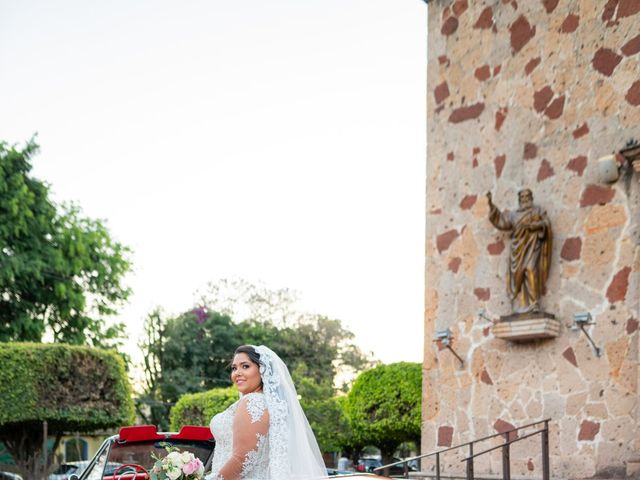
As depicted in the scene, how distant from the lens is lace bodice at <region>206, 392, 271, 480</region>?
516 centimetres

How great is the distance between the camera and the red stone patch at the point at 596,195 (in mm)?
12664

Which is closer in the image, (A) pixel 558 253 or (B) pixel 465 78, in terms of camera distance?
(A) pixel 558 253

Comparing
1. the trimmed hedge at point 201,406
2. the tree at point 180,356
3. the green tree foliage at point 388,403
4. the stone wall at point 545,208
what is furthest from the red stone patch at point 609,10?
the tree at point 180,356

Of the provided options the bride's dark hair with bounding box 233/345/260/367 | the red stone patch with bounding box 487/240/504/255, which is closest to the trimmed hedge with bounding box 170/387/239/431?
the red stone patch with bounding box 487/240/504/255

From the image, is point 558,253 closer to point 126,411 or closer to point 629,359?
point 629,359

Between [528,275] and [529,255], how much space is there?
11.7 inches

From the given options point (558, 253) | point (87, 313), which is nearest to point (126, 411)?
point (87, 313)

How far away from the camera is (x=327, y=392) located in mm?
30906

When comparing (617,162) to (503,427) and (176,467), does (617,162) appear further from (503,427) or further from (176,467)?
(176,467)

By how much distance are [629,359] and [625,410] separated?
686 millimetres

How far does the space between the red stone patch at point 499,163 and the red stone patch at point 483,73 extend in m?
1.40

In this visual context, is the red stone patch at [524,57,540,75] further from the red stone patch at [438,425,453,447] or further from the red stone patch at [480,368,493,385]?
the red stone patch at [438,425,453,447]

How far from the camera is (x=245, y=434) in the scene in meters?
5.18

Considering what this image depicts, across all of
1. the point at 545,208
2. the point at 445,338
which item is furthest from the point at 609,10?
the point at 445,338
